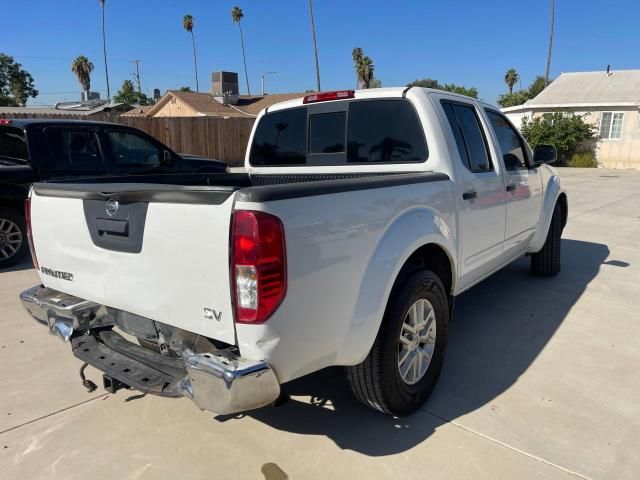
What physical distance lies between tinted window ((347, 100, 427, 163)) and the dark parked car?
3556 millimetres

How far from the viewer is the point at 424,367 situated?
10.5ft

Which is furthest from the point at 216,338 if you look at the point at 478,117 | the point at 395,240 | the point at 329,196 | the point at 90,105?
the point at 90,105

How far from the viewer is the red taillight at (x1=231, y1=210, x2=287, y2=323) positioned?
204cm

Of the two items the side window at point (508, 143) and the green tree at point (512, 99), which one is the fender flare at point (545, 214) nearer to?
the side window at point (508, 143)

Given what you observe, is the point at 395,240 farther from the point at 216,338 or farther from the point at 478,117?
the point at 478,117

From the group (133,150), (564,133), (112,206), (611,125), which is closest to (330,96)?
(112,206)

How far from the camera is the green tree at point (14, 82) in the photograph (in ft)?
203

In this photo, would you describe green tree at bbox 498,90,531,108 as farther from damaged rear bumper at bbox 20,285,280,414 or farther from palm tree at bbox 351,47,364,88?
damaged rear bumper at bbox 20,285,280,414

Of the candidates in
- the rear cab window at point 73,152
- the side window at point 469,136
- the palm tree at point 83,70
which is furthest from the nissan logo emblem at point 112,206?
the palm tree at point 83,70

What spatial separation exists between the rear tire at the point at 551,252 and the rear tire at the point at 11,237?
6521mm

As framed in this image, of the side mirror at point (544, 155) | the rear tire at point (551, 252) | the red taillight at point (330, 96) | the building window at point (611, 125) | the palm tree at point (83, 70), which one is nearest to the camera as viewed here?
the red taillight at point (330, 96)

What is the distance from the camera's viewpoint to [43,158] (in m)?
6.77

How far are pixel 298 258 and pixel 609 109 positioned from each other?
2581 cm

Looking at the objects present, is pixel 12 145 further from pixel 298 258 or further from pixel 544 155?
pixel 544 155
